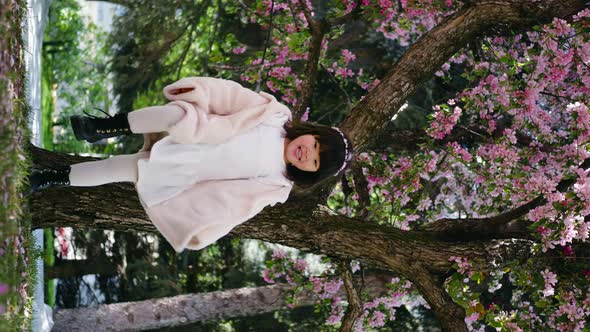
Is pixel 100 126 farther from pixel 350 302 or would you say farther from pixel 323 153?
pixel 350 302

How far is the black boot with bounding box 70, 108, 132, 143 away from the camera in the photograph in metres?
2.96

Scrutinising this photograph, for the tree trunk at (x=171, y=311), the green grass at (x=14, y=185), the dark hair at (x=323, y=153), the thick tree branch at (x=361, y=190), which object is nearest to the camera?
the green grass at (x=14, y=185)

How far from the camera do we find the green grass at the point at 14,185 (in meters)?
2.66

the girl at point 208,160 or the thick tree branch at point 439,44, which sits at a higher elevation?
the thick tree branch at point 439,44

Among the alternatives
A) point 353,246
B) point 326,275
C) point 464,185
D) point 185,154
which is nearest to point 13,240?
point 185,154

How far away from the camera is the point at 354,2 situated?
4.89 meters

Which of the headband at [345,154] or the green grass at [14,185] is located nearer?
the green grass at [14,185]

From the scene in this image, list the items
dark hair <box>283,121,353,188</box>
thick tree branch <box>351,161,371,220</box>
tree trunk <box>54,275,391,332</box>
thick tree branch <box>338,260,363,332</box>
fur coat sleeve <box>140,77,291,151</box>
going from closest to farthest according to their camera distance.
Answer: fur coat sleeve <box>140,77,291,151</box> → dark hair <box>283,121,353,188</box> → thick tree branch <box>338,260,363,332</box> → thick tree branch <box>351,161,371,220</box> → tree trunk <box>54,275,391,332</box>

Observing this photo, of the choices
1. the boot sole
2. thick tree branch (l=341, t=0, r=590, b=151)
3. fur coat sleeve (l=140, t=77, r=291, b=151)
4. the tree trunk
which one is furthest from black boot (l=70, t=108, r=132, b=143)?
the tree trunk

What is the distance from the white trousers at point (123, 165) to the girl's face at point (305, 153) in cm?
51

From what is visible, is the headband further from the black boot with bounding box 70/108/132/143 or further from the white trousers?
the black boot with bounding box 70/108/132/143

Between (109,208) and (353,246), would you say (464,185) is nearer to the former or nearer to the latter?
(353,246)

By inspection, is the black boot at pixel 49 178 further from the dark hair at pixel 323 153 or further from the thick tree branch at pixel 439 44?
the thick tree branch at pixel 439 44

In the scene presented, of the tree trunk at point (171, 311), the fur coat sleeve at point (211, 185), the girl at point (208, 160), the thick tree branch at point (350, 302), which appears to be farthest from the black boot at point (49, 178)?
the tree trunk at point (171, 311)
